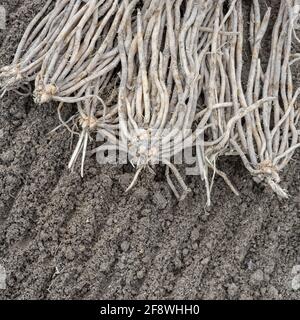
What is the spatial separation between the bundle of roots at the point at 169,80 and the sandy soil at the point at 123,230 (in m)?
0.06

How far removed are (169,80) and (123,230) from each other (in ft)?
1.45

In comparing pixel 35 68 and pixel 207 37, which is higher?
pixel 35 68

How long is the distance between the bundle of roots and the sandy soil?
0.21ft

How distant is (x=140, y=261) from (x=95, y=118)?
16.4 inches

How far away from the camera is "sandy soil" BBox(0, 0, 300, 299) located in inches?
67.7

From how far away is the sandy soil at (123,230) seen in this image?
1719 millimetres

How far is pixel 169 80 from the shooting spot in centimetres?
179

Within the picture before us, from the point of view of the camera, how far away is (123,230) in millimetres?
1771

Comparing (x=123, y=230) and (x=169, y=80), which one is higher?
(x=169, y=80)

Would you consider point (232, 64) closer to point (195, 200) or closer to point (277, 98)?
point (277, 98)

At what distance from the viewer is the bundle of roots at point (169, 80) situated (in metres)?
1.74

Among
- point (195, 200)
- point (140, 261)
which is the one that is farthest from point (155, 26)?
point (140, 261)
